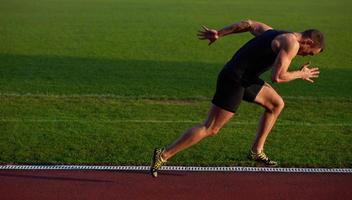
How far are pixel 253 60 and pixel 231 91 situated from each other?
45 centimetres

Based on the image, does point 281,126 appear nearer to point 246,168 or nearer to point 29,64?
point 246,168

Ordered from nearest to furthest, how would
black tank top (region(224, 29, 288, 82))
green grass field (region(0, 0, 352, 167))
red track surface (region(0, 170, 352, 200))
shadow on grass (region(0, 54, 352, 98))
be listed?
red track surface (region(0, 170, 352, 200)), black tank top (region(224, 29, 288, 82)), green grass field (region(0, 0, 352, 167)), shadow on grass (region(0, 54, 352, 98))

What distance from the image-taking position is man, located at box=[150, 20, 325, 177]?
22.4ft

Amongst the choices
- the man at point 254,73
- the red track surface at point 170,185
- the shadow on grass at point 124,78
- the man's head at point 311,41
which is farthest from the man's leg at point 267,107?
the shadow on grass at point 124,78

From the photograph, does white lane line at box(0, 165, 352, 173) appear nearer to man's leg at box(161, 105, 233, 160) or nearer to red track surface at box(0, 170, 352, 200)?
red track surface at box(0, 170, 352, 200)

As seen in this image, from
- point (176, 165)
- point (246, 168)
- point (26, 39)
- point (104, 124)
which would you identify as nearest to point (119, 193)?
point (176, 165)

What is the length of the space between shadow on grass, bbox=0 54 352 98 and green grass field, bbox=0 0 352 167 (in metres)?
0.02

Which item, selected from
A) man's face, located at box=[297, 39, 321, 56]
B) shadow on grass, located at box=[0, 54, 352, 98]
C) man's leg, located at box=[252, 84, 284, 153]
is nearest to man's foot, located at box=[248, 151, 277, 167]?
man's leg, located at box=[252, 84, 284, 153]

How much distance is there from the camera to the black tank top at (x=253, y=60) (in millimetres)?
7082

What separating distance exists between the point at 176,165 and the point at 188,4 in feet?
98.3

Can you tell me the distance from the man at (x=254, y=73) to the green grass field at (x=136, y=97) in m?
0.95

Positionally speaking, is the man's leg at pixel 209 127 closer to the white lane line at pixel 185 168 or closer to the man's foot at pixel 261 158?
the white lane line at pixel 185 168

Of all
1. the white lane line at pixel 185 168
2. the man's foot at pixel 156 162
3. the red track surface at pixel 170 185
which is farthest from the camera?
the white lane line at pixel 185 168

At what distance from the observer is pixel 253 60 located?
7164 mm
